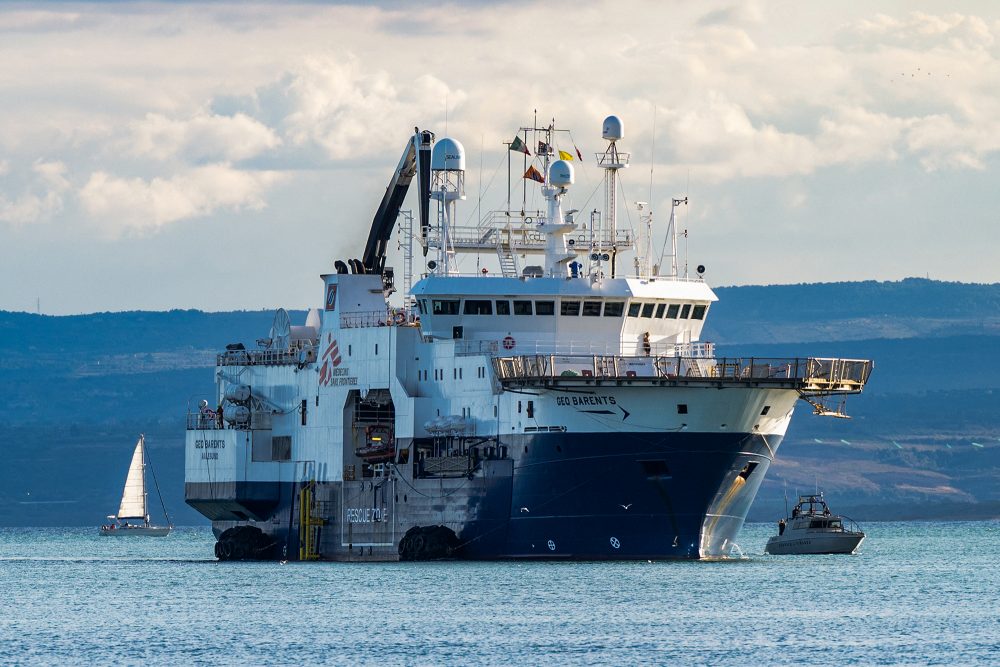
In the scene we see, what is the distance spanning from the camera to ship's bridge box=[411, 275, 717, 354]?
231ft

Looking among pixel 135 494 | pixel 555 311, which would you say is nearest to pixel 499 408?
pixel 555 311

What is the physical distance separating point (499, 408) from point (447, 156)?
10854 millimetres

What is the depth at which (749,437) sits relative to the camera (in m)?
67.2

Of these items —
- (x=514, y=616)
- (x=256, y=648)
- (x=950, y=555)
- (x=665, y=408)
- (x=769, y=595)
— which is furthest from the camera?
(x=950, y=555)

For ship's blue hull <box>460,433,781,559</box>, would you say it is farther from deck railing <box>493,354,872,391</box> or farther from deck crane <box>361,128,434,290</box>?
deck crane <box>361,128,434,290</box>

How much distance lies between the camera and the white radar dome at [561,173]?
72125 mm

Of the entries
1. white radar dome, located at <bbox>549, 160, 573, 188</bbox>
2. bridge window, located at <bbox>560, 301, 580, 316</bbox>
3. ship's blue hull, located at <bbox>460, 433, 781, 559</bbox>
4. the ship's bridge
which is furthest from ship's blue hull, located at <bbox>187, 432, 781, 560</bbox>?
white radar dome, located at <bbox>549, 160, 573, 188</bbox>

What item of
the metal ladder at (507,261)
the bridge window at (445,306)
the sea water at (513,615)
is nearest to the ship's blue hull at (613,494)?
the sea water at (513,615)

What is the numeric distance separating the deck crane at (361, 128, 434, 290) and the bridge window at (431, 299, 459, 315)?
6.89 m

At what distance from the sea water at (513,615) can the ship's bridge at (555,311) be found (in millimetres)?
7187

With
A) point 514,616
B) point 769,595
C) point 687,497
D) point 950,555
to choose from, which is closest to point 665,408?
point 687,497

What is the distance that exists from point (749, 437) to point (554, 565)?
6.96m

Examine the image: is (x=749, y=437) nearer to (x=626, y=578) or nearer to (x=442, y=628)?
(x=626, y=578)

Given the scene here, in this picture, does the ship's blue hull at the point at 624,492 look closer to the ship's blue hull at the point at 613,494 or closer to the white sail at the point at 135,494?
the ship's blue hull at the point at 613,494
